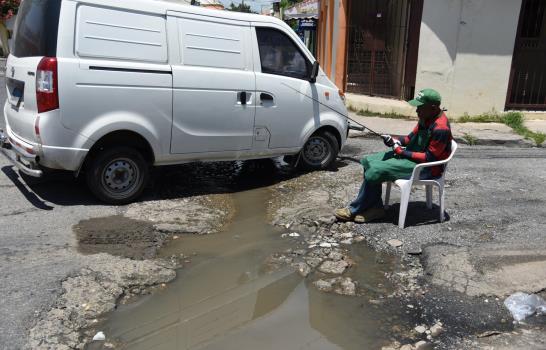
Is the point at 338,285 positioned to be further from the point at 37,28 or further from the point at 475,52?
the point at 475,52

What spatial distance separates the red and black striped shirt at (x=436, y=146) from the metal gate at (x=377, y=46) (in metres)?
7.23

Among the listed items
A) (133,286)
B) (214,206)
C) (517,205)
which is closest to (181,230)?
(214,206)

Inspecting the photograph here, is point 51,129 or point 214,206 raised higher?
point 51,129

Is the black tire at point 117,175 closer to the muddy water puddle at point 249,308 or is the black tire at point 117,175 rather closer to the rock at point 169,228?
the rock at point 169,228

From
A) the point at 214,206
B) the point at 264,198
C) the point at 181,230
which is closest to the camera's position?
the point at 181,230

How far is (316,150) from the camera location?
7.01 m

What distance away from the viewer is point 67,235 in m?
4.59

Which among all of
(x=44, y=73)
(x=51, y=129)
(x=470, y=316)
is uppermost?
(x=44, y=73)

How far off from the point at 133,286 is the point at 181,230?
1.17 m

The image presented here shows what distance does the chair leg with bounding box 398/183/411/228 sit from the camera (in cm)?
495

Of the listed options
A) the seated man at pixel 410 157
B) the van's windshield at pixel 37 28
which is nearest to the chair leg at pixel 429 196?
the seated man at pixel 410 157

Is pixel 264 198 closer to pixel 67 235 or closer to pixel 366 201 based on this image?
pixel 366 201

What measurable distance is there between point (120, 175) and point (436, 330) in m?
3.57

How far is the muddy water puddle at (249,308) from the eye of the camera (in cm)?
334
